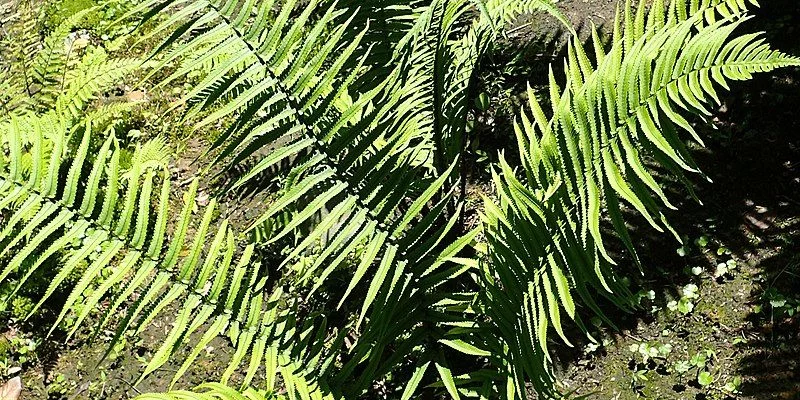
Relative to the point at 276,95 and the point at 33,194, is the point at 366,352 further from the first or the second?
the point at 33,194

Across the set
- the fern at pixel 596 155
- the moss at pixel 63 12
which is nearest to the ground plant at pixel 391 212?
the fern at pixel 596 155

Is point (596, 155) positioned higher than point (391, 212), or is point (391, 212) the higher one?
point (391, 212)

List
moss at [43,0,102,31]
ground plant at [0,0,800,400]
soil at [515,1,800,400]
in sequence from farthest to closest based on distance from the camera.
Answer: moss at [43,0,102,31] < soil at [515,1,800,400] < ground plant at [0,0,800,400]

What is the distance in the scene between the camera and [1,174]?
1.56 m

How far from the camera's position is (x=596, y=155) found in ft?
4.73

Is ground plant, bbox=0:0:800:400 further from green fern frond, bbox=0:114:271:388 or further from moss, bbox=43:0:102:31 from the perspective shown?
moss, bbox=43:0:102:31

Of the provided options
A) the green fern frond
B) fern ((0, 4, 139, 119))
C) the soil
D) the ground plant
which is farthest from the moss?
the soil

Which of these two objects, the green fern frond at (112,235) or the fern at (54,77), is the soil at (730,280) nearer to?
the green fern frond at (112,235)

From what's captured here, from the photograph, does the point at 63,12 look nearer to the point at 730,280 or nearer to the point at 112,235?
the point at 112,235

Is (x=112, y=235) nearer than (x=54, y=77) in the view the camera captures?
Yes

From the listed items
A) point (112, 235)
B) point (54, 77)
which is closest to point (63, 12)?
point (54, 77)

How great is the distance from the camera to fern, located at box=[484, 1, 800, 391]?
1.37m

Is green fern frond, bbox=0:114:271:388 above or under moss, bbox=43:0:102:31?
under

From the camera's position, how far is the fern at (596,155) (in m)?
1.37
